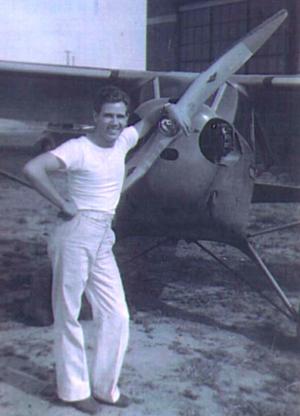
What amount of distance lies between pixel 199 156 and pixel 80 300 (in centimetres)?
153

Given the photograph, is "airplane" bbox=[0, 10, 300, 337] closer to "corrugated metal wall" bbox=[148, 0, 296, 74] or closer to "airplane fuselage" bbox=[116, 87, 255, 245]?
"airplane fuselage" bbox=[116, 87, 255, 245]

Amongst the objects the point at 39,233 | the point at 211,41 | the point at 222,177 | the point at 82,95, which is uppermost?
the point at 211,41

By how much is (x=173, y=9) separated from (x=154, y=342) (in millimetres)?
17887

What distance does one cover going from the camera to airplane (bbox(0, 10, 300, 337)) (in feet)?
14.1

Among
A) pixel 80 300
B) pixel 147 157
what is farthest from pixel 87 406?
pixel 147 157

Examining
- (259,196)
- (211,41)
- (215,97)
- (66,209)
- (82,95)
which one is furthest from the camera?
(211,41)

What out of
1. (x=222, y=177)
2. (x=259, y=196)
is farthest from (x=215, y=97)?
(x=259, y=196)

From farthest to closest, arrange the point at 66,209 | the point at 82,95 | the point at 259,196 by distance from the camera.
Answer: the point at 82,95, the point at 259,196, the point at 66,209

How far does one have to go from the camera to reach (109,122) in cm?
327

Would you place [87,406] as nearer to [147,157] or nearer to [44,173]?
[44,173]

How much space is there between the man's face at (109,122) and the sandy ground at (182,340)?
4.66 ft

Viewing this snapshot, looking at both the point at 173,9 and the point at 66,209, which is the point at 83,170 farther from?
the point at 173,9

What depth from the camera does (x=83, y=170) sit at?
3.23 metres

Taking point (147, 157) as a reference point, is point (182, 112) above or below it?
above
